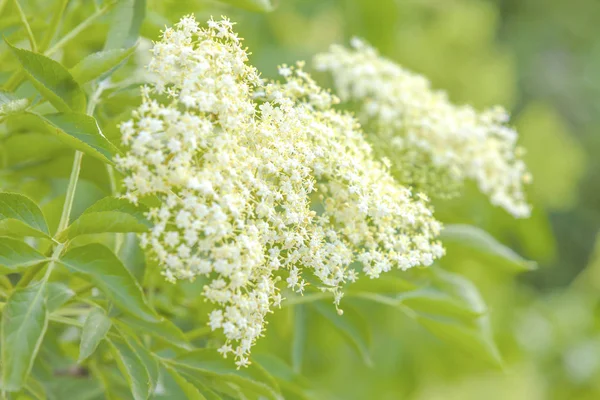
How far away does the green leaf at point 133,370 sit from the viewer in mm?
992

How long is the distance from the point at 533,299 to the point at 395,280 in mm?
3902

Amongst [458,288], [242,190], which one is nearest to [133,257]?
[242,190]

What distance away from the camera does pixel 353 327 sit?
1.57 meters

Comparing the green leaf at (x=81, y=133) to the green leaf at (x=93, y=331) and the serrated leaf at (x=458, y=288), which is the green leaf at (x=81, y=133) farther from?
the serrated leaf at (x=458, y=288)

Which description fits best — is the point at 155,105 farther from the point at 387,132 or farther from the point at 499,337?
the point at 499,337

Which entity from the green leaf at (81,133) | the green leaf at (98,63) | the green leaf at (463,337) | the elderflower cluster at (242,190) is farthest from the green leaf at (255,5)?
→ the green leaf at (463,337)

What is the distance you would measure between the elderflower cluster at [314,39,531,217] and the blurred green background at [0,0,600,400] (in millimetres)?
142

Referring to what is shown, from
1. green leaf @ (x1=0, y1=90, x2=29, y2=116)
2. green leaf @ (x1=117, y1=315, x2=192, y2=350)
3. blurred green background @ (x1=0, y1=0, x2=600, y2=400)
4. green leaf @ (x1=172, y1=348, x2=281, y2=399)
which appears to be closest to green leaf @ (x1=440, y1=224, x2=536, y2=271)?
blurred green background @ (x1=0, y1=0, x2=600, y2=400)

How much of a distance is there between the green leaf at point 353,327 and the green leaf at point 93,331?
0.61m

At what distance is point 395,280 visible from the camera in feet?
4.43

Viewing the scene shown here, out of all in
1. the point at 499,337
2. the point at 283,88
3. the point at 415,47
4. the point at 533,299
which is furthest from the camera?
the point at 533,299

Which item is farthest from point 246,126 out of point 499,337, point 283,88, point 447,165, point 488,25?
point 488,25

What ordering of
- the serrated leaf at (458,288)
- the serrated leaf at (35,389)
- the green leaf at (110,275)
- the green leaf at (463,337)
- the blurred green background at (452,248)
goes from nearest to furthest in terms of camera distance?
the green leaf at (110,275), the serrated leaf at (35,389), the green leaf at (463,337), the serrated leaf at (458,288), the blurred green background at (452,248)

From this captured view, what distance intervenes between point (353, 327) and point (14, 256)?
32.6 inches
